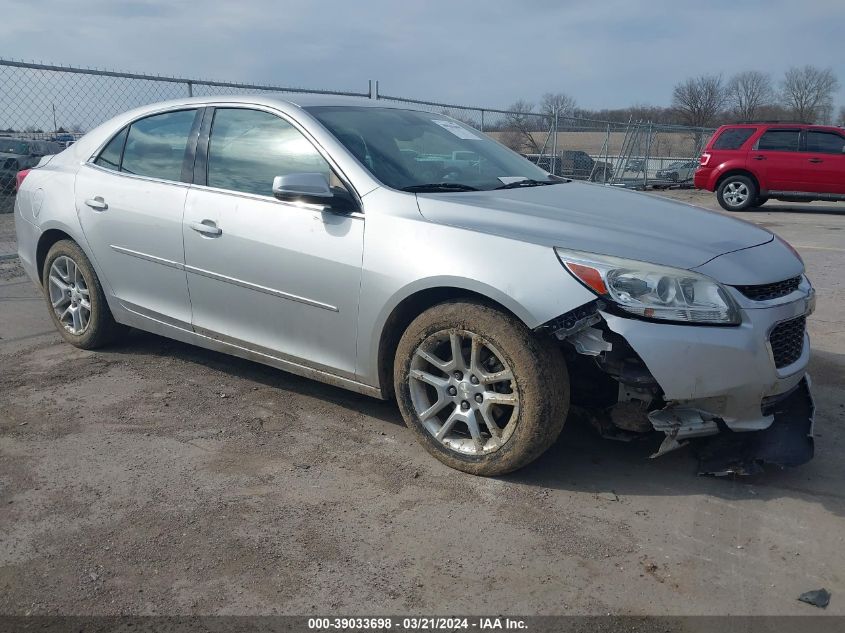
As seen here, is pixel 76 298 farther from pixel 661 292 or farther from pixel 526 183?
pixel 661 292

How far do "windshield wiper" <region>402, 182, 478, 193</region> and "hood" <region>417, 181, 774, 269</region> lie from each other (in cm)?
10

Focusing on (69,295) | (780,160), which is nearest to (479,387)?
(69,295)

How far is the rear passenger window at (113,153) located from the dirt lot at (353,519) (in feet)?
4.88

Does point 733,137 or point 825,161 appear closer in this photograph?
point 825,161

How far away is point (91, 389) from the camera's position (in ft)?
14.9

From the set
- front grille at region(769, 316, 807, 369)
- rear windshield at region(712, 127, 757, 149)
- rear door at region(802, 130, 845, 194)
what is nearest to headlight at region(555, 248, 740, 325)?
front grille at region(769, 316, 807, 369)

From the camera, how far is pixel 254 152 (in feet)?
13.6

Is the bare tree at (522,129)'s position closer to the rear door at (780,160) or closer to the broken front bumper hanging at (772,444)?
the rear door at (780,160)

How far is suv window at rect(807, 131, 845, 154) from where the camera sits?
1529cm

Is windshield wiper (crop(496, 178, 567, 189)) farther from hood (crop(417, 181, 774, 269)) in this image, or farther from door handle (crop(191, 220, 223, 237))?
door handle (crop(191, 220, 223, 237))

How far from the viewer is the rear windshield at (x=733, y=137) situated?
633 inches

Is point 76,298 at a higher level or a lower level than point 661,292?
lower

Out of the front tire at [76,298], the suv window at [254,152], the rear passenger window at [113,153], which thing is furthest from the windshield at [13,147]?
the suv window at [254,152]

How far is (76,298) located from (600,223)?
358 cm
